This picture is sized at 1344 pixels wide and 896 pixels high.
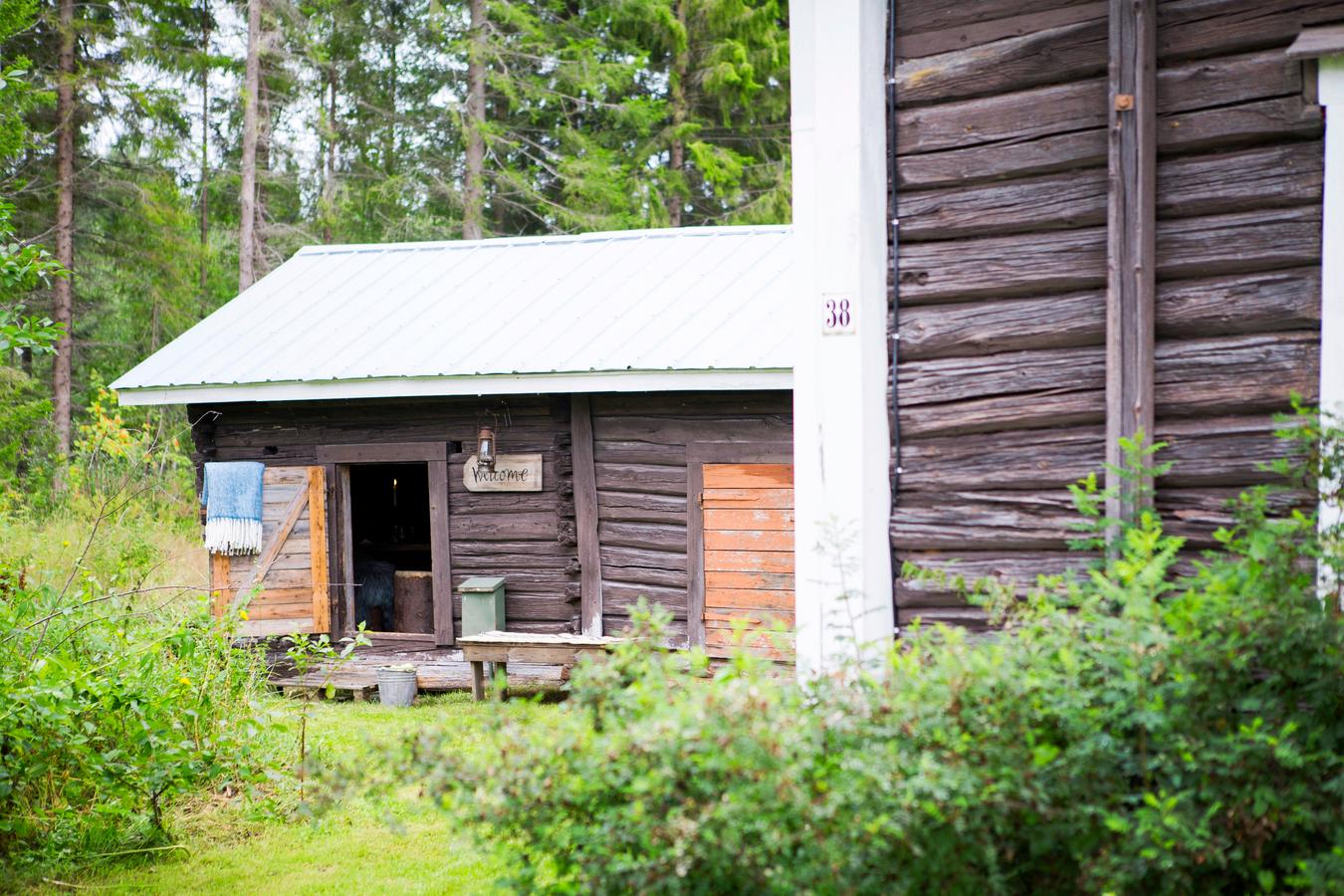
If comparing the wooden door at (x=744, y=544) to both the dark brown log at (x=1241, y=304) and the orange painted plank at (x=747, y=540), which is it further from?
the dark brown log at (x=1241, y=304)

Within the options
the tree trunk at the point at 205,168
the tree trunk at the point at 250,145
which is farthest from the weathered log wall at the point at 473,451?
the tree trunk at the point at 205,168

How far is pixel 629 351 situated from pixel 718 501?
1.48 m

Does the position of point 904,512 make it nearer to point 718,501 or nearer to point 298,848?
point 298,848

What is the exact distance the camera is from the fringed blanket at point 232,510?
11.2 m

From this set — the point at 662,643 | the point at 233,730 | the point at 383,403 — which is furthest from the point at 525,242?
the point at 662,643

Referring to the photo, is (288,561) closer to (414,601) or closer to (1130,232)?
(414,601)

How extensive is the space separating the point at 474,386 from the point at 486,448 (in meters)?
0.66

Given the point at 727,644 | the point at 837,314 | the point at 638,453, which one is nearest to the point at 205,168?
the point at 638,453

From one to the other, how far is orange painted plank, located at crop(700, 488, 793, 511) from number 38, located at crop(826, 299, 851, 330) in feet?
17.6

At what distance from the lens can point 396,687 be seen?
36.2ft

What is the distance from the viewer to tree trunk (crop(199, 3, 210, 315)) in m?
24.3

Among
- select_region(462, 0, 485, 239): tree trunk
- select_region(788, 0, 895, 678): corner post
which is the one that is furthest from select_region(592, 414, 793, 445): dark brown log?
select_region(462, 0, 485, 239): tree trunk

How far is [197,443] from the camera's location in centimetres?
1201

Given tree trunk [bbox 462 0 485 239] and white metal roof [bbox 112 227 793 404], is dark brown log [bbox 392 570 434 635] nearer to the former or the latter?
white metal roof [bbox 112 227 793 404]
